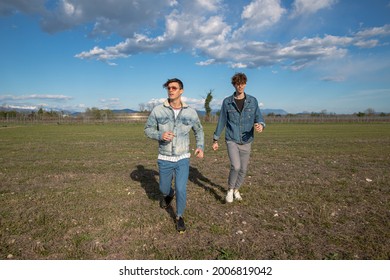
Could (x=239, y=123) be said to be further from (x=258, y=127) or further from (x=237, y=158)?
(x=237, y=158)

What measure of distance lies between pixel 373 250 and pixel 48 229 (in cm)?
534

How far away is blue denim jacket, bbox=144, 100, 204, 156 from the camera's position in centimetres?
461

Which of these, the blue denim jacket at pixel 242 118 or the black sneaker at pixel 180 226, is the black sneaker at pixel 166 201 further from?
the blue denim jacket at pixel 242 118

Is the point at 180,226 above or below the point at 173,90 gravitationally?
below

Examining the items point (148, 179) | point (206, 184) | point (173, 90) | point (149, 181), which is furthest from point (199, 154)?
point (148, 179)

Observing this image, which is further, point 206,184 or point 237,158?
point 206,184

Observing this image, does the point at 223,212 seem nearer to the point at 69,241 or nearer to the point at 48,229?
the point at 69,241

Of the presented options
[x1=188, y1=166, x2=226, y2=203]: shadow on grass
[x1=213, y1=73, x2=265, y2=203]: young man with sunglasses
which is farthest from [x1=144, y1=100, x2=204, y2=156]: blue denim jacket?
[x1=188, y1=166, x2=226, y2=203]: shadow on grass

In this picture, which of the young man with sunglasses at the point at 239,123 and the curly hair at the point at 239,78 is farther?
the young man with sunglasses at the point at 239,123

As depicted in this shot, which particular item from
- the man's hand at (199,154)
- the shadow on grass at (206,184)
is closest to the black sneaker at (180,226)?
the man's hand at (199,154)

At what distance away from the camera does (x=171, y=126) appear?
183 inches

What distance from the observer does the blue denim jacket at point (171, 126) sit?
461cm

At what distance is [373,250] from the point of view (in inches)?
155

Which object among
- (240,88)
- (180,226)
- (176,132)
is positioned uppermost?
(240,88)
